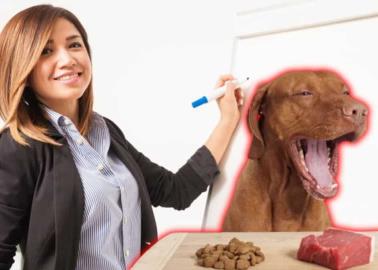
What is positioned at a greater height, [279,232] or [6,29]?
[6,29]

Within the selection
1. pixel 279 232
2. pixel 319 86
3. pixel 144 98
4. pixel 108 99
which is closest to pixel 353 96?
pixel 319 86

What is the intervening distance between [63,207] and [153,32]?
0.43m

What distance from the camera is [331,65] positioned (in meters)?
1.04

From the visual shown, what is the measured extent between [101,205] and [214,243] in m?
0.25

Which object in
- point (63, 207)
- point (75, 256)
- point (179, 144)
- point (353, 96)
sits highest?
point (353, 96)

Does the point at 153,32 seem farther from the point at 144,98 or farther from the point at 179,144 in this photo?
the point at 179,144

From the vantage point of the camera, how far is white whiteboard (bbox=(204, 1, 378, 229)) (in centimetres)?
100

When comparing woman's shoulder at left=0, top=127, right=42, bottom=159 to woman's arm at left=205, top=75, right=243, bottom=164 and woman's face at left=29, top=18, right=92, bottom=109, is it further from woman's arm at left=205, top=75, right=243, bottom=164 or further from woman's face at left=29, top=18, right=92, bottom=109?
woman's arm at left=205, top=75, right=243, bottom=164

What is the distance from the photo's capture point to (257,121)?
111cm

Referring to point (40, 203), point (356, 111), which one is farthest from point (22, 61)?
point (356, 111)

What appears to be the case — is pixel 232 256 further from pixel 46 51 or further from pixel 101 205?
pixel 46 51

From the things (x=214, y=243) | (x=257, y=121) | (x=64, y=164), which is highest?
(x=257, y=121)

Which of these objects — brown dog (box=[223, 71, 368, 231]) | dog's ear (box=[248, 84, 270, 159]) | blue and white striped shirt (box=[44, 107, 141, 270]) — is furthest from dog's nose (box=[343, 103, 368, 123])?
blue and white striped shirt (box=[44, 107, 141, 270])

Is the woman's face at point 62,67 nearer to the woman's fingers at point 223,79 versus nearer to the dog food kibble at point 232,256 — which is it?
the woman's fingers at point 223,79
